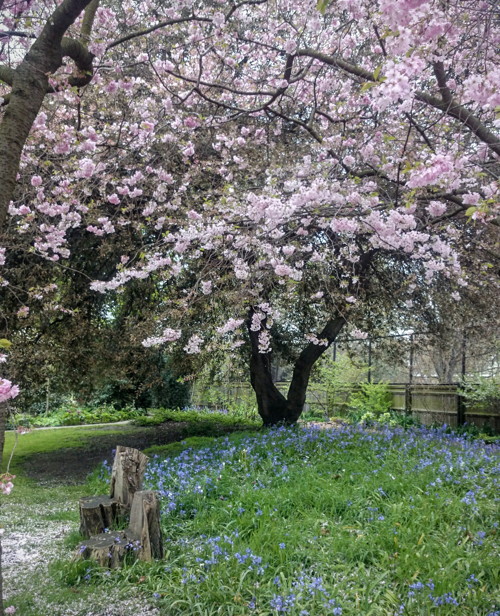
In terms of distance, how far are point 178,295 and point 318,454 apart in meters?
2.95

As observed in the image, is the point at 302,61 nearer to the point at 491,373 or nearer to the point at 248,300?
the point at 248,300

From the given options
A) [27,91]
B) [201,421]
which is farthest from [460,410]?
[27,91]

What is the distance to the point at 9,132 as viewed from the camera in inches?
96.2

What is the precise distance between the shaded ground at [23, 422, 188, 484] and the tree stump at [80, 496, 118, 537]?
2.84 metres

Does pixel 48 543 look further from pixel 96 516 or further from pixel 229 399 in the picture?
pixel 229 399

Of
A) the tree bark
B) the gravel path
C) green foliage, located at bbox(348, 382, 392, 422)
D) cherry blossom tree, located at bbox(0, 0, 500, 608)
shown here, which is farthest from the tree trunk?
the tree bark

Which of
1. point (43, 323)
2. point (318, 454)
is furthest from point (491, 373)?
point (43, 323)

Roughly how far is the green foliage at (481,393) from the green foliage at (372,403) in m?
2.19

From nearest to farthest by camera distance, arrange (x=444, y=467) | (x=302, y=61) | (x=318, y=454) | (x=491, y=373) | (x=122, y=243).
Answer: (x=444, y=467) → (x=302, y=61) → (x=318, y=454) → (x=122, y=243) → (x=491, y=373)

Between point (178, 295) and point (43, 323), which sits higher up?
point (178, 295)

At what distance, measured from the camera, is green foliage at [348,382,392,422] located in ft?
39.3

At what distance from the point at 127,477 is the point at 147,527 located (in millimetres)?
781

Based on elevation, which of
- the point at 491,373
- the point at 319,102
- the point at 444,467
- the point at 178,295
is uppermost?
the point at 319,102

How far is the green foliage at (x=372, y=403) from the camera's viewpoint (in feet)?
39.3
